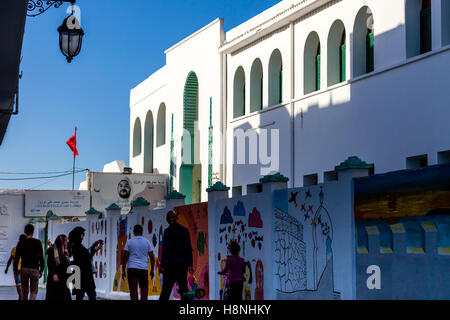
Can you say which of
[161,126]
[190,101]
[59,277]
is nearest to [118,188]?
[161,126]

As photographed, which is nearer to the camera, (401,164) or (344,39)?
(401,164)

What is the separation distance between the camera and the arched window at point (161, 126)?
45406 millimetres

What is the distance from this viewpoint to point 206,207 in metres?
20.2

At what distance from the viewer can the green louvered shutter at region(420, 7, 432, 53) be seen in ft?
80.5

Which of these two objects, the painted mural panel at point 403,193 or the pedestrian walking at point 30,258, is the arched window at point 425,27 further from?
the pedestrian walking at point 30,258

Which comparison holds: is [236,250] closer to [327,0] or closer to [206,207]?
[206,207]

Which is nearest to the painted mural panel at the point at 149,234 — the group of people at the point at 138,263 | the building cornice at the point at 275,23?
the group of people at the point at 138,263

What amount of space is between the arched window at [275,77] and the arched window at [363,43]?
5.81m

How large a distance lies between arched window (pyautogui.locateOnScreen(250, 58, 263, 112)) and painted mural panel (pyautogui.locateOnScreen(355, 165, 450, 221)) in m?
20.4

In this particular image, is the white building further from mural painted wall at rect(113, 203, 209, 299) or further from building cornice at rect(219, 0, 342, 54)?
mural painted wall at rect(113, 203, 209, 299)

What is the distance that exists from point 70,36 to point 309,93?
15863 millimetres

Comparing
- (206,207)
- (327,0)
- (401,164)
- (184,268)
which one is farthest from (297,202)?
(327,0)
